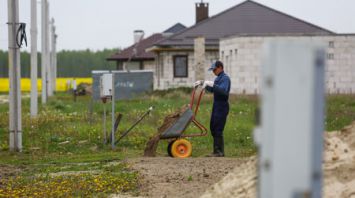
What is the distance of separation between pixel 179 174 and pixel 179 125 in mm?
3470

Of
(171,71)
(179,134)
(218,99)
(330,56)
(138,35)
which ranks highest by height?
(138,35)

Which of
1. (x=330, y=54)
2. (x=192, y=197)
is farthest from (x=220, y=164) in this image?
(x=330, y=54)

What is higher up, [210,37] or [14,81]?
[210,37]

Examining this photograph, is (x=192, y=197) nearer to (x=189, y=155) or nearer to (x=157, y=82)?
(x=189, y=155)

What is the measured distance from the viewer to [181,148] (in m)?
16.1

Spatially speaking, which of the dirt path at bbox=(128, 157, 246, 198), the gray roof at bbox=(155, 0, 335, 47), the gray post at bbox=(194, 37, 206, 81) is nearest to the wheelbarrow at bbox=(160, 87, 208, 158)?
the dirt path at bbox=(128, 157, 246, 198)

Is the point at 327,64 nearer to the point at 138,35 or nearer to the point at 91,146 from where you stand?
the point at 91,146

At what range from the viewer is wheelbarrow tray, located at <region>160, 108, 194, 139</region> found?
15.8 metres

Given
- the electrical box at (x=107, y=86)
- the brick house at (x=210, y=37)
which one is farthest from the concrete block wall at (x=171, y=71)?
the electrical box at (x=107, y=86)

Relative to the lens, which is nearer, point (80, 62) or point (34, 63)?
point (34, 63)

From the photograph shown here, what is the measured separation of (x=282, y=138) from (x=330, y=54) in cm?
3654

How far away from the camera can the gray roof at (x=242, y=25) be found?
4934 centimetres

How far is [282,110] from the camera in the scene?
326 cm

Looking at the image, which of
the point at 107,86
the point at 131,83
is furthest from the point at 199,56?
the point at 107,86
